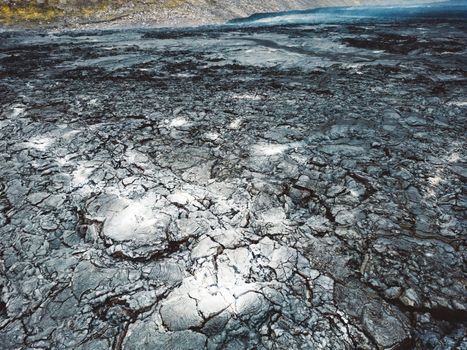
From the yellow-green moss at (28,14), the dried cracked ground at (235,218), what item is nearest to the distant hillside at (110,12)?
the yellow-green moss at (28,14)

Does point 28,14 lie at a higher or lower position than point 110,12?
lower

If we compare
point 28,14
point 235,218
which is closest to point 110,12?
point 28,14

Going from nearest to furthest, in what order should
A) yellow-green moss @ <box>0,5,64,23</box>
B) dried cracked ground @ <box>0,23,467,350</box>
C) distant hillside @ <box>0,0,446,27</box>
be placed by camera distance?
dried cracked ground @ <box>0,23,467,350</box>
yellow-green moss @ <box>0,5,64,23</box>
distant hillside @ <box>0,0,446,27</box>

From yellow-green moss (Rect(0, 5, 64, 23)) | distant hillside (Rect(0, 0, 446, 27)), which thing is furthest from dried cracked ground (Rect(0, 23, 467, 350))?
yellow-green moss (Rect(0, 5, 64, 23))

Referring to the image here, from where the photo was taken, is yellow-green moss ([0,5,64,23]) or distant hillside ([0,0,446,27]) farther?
distant hillside ([0,0,446,27])

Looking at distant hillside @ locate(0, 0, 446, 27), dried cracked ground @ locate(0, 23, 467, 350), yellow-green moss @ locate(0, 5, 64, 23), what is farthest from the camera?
distant hillside @ locate(0, 0, 446, 27)

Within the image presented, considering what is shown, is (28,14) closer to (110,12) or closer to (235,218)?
(110,12)

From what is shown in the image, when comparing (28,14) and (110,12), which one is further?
(110,12)

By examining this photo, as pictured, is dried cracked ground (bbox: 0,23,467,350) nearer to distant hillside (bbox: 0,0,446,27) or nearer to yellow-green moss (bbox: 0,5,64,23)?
distant hillside (bbox: 0,0,446,27)
